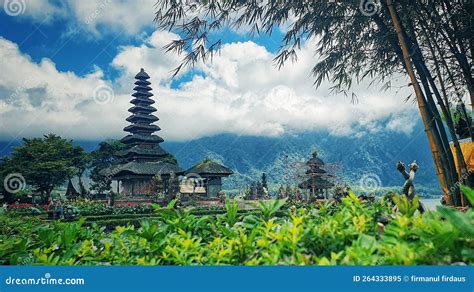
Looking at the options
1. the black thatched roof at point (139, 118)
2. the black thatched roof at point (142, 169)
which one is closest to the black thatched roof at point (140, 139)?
the black thatched roof at point (139, 118)

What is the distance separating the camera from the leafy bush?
3.97 ft

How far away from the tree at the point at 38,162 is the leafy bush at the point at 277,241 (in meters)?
1.94

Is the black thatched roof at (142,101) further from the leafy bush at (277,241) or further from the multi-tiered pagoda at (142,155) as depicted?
the leafy bush at (277,241)

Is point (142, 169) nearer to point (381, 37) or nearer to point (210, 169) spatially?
point (210, 169)

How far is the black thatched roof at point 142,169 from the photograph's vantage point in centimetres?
1641

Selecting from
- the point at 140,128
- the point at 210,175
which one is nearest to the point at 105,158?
the point at 140,128

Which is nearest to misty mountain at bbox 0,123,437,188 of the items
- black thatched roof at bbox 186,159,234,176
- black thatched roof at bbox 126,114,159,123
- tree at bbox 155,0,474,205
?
tree at bbox 155,0,474,205

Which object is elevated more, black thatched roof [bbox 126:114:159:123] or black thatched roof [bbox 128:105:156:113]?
black thatched roof [bbox 128:105:156:113]

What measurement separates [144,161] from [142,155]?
0.30m

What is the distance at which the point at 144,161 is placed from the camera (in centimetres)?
1808

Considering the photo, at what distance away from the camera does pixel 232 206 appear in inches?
67.6

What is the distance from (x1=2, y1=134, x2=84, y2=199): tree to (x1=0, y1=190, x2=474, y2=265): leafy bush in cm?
194

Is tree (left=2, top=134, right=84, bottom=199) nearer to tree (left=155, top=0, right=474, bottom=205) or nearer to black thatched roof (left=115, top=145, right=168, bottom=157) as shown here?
tree (left=155, top=0, right=474, bottom=205)

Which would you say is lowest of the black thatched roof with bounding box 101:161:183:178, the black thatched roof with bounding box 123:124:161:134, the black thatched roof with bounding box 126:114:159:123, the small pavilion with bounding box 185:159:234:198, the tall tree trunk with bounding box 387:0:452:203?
the tall tree trunk with bounding box 387:0:452:203
